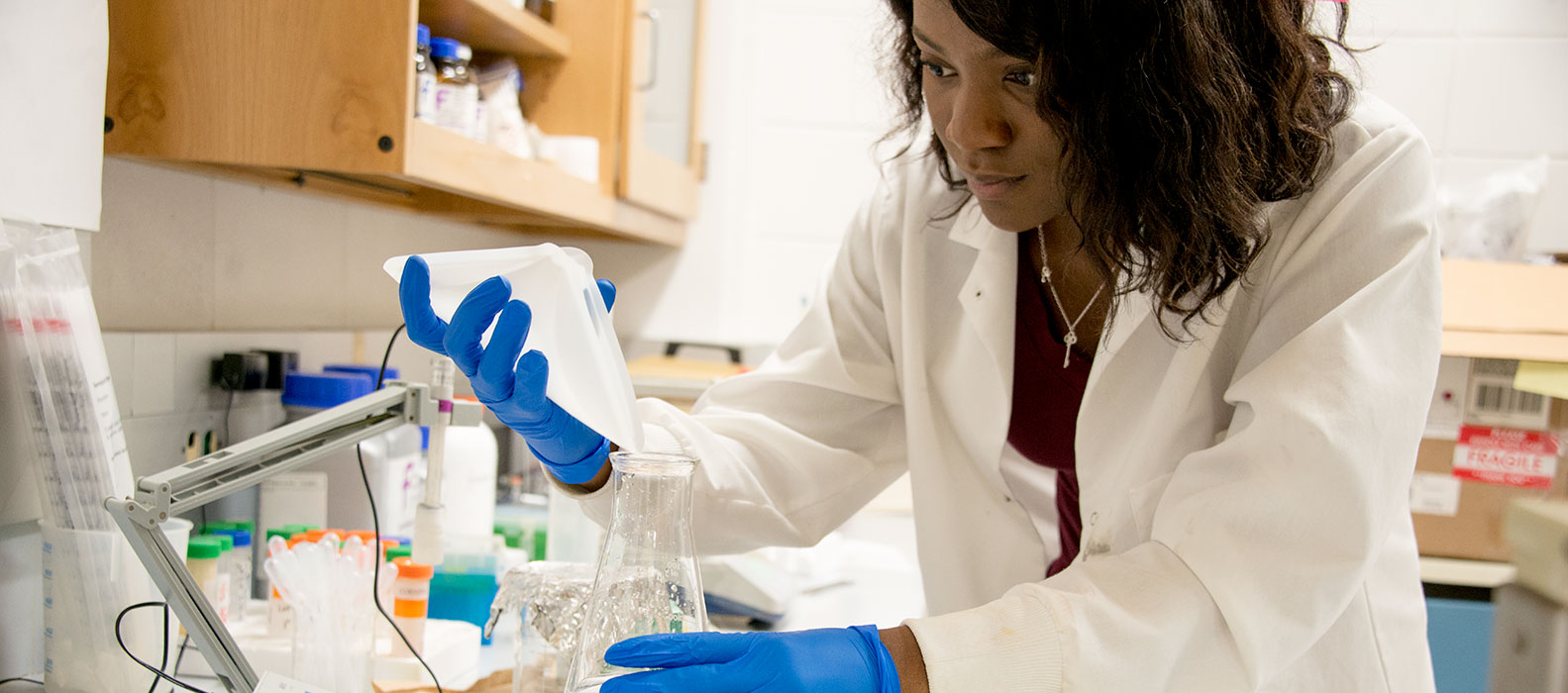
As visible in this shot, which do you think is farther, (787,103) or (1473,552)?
(787,103)

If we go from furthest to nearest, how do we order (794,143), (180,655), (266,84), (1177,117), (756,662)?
(794,143), (266,84), (180,655), (1177,117), (756,662)

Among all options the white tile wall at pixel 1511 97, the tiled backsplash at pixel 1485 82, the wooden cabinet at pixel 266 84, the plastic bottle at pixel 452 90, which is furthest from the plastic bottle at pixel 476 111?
the white tile wall at pixel 1511 97

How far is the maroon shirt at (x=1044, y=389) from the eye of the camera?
1142mm

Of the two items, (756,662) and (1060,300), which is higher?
(1060,300)

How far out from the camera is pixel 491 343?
0.76 meters

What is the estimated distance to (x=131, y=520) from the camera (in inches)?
29.2

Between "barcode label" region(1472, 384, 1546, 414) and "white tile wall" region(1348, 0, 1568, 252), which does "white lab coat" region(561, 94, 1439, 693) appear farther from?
"white tile wall" region(1348, 0, 1568, 252)

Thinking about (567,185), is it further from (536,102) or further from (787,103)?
(787,103)

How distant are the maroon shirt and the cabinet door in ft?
3.14

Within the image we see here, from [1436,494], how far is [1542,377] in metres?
0.31

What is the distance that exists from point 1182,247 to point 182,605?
2.70 feet

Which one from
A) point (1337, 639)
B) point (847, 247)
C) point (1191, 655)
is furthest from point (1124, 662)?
point (847, 247)

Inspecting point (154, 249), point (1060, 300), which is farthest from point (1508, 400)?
point (154, 249)

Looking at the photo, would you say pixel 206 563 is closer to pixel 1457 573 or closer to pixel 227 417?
pixel 227 417
